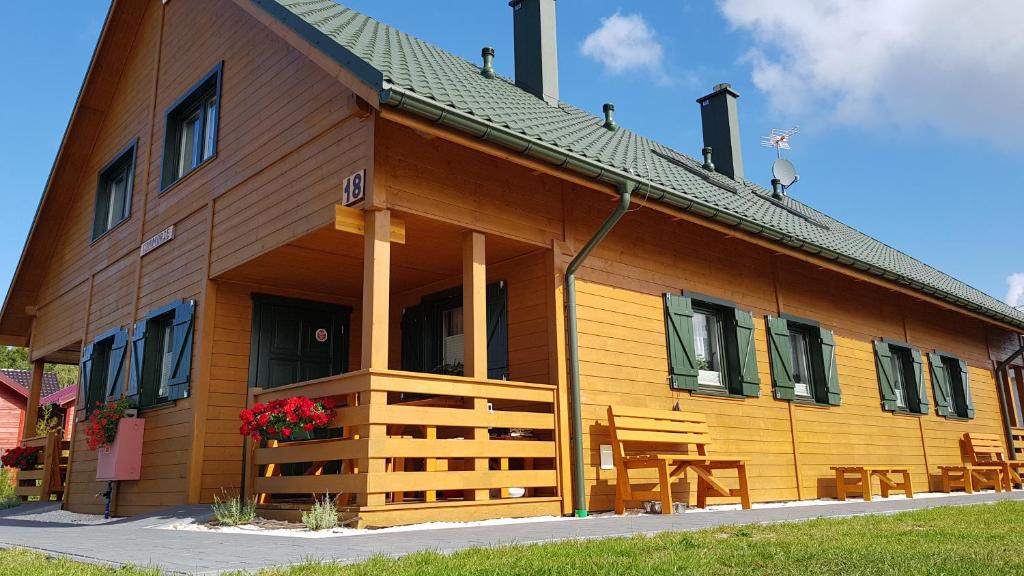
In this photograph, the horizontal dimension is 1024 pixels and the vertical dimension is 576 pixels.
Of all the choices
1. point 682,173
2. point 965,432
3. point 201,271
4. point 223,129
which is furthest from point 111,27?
point 965,432

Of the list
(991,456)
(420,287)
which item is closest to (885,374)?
(991,456)

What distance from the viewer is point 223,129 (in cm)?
980

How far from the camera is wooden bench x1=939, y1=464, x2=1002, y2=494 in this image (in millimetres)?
12438

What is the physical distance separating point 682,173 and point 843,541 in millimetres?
7216

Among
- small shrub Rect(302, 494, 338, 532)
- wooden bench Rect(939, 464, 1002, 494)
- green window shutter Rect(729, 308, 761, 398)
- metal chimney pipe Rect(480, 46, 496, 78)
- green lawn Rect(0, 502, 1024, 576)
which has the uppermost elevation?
metal chimney pipe Rect(480, 46, 496, 78)

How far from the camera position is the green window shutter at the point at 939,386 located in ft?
45.5

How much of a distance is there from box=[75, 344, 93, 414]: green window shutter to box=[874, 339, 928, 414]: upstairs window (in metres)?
11.4

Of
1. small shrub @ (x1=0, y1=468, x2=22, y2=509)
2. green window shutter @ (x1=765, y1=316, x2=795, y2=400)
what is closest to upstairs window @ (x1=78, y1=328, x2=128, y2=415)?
small shrub @ (x1=0, y1=468, x2=22, y2=509)

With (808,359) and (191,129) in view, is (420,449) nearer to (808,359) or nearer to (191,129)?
(191,129)

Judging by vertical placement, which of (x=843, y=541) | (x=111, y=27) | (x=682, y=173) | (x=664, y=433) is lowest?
(x=843, y=541)

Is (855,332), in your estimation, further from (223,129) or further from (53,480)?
(53,480)

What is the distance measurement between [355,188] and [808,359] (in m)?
7.25

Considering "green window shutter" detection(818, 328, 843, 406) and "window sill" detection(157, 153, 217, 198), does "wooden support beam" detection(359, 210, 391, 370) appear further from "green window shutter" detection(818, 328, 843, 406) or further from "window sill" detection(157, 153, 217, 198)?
"green window shutter" detection(818, 328, 843, 406)

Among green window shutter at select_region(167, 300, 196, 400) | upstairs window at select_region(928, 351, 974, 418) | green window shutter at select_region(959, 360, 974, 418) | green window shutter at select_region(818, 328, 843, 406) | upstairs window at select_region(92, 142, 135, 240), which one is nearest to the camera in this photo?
green window shutter at select_region(167, 300, 196, 400)
